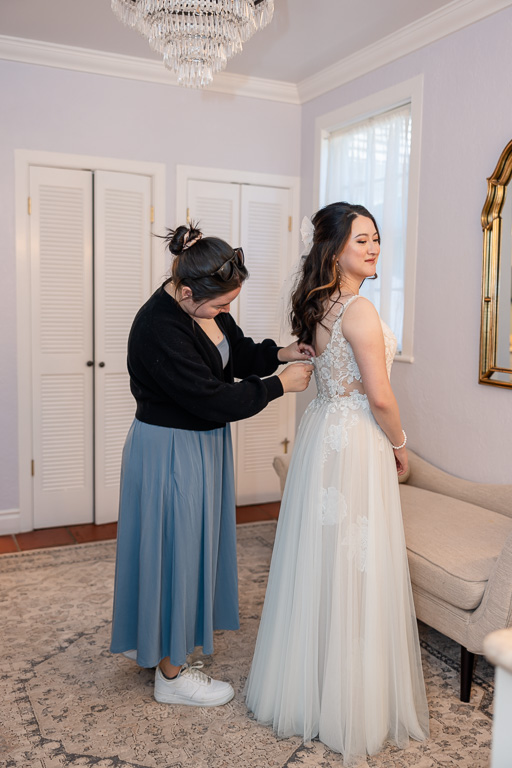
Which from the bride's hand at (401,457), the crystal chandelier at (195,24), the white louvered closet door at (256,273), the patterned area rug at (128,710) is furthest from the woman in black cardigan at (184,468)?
the white louvered closet door at (256,273)

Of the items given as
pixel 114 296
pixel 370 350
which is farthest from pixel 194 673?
pixel 114 296

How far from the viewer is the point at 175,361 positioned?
2.01 metres

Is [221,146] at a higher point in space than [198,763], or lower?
higher

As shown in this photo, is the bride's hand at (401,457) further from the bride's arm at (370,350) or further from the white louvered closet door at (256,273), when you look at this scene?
the white louvered closet door at (256,273)

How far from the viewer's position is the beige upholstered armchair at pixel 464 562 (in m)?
A: 2.17

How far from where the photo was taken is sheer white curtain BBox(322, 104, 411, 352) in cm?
372

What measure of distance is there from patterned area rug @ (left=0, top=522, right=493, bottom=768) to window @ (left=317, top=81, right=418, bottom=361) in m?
1.77

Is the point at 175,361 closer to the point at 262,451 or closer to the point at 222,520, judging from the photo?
the point at 222,520

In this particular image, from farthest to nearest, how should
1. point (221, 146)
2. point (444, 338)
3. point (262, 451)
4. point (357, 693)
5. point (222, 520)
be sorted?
point (262, 451), point (221, 146), point (444, 338), point (222, 520), point (357, 693)

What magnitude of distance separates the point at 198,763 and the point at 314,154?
3.60 m

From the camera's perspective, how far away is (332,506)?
203 centimetres

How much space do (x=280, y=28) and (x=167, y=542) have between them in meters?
2.67

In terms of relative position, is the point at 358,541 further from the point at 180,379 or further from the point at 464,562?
the point at 180,379

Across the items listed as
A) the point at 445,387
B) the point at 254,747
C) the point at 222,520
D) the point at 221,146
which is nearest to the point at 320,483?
the point at 222,520
